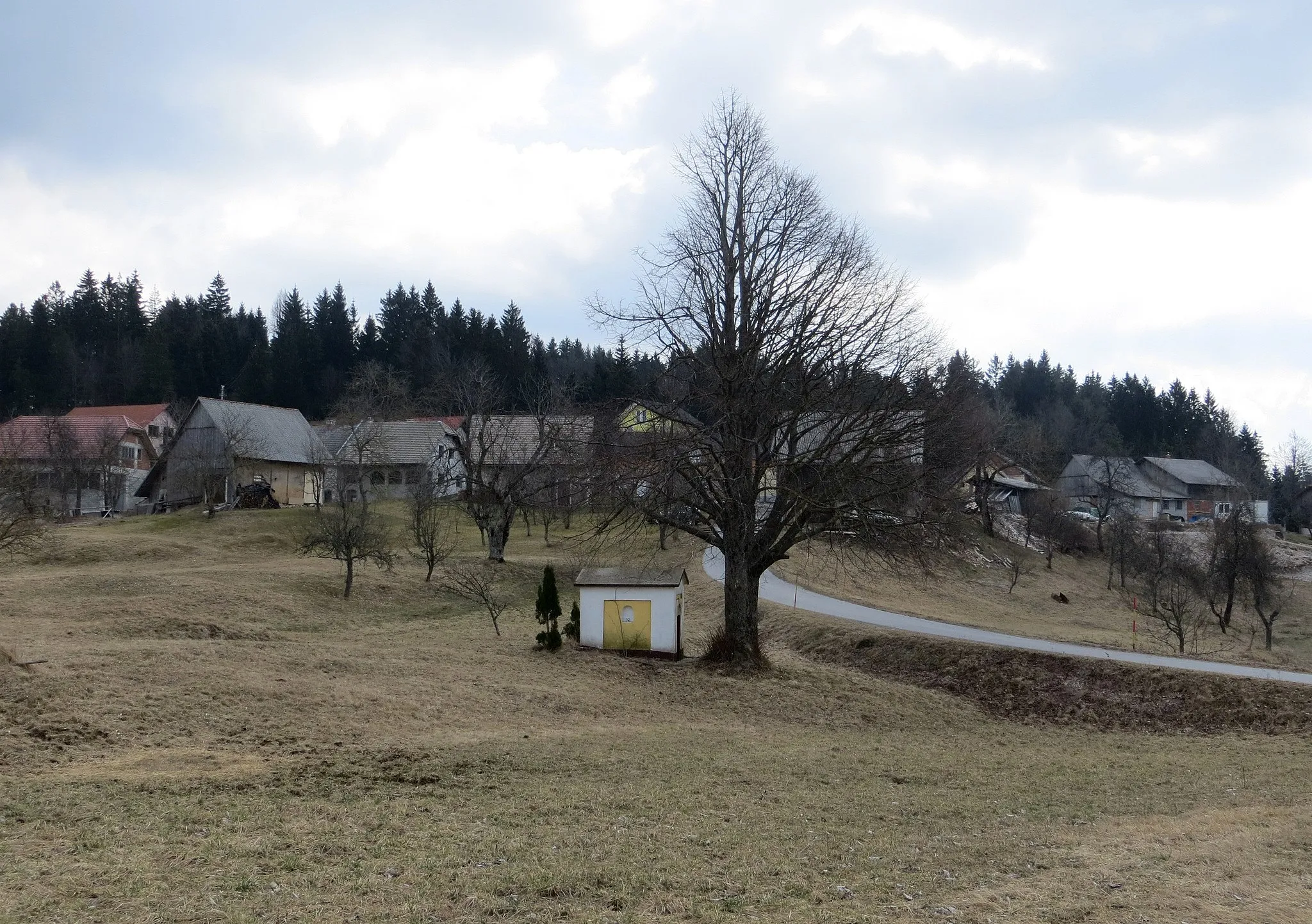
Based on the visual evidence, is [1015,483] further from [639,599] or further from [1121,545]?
[639,599]

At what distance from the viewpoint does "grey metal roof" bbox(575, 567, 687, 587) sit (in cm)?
2195

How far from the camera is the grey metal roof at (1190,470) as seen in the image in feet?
297

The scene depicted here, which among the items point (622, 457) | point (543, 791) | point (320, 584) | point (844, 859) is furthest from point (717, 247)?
point (320, 584)

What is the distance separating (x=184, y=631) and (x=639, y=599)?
35.3 feet

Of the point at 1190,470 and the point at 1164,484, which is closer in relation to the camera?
the point at 1164,484

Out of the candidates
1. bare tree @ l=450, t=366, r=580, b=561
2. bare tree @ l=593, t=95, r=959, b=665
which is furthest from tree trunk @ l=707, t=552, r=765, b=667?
bare tree @ l=450, t=366, r=580, b=561

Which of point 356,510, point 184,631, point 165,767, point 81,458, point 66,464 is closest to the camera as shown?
point 165,767

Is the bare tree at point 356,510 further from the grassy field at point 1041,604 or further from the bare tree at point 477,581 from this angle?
the grassy field at point 1041,604

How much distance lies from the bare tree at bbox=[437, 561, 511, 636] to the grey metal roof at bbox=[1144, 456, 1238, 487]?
256ft

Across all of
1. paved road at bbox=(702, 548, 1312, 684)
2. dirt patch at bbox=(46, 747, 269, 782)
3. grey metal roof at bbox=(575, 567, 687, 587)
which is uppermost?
grey metal roof at bbox=(575, 567, 687, 587)

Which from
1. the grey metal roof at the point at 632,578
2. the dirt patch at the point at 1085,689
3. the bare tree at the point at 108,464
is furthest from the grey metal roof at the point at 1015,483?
the bare tree at the point at 108,464

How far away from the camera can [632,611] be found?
22.1 meters

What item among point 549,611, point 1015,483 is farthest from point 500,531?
point 1015,483

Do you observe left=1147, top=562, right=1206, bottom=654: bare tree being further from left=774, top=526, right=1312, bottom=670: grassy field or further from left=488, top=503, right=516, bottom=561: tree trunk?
left=488, top=503, right=516, bottom=561: tree trunk
